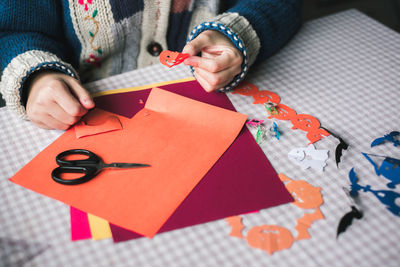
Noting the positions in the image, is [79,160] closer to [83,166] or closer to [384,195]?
[83,166]

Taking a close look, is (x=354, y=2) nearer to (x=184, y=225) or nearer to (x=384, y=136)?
(x=384, y=136)

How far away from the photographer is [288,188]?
1.89 ft

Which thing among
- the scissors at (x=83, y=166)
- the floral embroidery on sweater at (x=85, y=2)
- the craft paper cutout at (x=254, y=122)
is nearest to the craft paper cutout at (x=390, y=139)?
the craft paper cutout at (x=254, y=122)

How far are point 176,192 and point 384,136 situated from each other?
17.2 inches

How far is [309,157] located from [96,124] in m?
0.42

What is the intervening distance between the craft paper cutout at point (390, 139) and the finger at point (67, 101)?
576 mm

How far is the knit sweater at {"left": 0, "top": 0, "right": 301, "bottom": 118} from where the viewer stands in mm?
696

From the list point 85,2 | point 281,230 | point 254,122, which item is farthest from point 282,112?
point 85,2

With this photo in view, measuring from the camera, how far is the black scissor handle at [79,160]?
0.59 metres

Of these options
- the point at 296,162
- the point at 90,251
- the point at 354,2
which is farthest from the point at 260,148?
the point at 354,2

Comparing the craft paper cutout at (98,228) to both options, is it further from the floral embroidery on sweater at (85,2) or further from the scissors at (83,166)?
the floral embroidery on sweater at (85,2)

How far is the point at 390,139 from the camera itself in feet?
2.19

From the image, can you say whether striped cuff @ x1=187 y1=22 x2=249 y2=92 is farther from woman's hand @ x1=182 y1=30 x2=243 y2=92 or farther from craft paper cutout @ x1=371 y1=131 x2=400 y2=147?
craft paper cutout @ x1=371 y1=131 x2=400 y2=147

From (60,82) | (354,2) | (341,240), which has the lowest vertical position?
(354,2)
